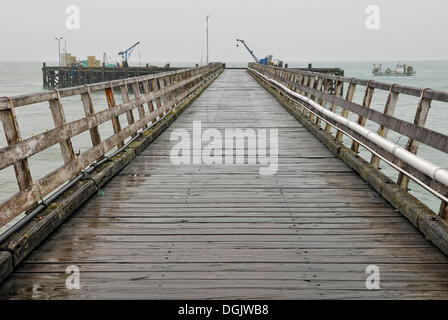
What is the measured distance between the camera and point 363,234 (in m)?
4.35

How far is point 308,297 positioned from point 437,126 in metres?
42.4

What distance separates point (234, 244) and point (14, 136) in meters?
2.21

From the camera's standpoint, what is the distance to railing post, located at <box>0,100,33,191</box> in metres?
3.99

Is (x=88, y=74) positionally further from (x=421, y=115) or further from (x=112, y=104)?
(x=421, y=115)

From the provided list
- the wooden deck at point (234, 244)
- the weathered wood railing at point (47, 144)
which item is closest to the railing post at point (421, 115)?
the wooden deck at point (234, 244)

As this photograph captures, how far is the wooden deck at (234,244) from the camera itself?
3312 millimetres

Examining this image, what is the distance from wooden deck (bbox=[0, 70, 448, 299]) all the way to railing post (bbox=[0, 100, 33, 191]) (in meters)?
0.61

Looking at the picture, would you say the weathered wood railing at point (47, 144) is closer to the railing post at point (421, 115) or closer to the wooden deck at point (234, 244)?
the wooden deck at point (234, 244)

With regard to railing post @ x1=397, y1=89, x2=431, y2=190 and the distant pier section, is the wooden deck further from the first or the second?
the distant pier section

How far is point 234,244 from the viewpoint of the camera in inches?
162

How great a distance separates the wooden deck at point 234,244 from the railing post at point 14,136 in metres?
0.61

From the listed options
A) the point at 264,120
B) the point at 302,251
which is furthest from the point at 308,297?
the point at 264,120

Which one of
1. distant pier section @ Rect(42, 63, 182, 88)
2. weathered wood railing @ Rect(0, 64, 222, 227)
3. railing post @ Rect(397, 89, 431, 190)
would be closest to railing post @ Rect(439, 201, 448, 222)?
railing post @ Rect(397, 89, 431, 190)

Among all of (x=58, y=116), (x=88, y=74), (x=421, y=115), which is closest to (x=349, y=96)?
(x=421, y=115)
